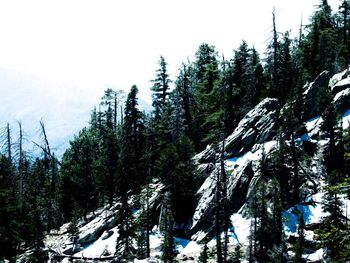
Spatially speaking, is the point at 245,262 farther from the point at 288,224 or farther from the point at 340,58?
the point at 340,58

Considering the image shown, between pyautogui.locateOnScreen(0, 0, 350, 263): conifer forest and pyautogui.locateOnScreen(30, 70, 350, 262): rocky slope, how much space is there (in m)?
0.13

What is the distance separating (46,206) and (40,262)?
78.8 ft

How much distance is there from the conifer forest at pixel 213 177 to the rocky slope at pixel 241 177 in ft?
0.42

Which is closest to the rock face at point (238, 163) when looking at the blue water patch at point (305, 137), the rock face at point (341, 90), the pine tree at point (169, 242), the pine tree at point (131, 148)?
the blue water patch at point (305, 137)

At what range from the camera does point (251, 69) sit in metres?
56.5

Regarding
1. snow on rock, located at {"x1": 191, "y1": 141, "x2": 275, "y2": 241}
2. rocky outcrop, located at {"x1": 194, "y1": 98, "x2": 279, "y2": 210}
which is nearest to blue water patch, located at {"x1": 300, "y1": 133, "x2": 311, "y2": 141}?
Answer: snow on rock, located at {"x1": 191, "y1": 141, "x2": 275, "y2": 241}

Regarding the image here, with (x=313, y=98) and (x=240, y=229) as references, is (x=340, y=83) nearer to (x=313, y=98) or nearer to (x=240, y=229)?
(x=313, y=98)

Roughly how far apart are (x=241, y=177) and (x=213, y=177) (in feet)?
13.0

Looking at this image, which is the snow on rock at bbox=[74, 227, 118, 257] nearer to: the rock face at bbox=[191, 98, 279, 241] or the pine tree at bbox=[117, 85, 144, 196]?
the pine tree at bbox=[117, 85, 144, 196]

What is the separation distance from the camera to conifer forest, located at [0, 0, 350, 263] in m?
34.8

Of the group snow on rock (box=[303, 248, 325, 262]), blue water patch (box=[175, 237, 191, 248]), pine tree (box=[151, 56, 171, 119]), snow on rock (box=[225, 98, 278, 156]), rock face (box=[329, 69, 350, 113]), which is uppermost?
pine tree (box=[151, 56, 171, 119])

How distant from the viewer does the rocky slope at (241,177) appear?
129ft

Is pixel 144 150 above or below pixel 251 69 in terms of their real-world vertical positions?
below

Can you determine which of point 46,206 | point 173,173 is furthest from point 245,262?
point 46,206
